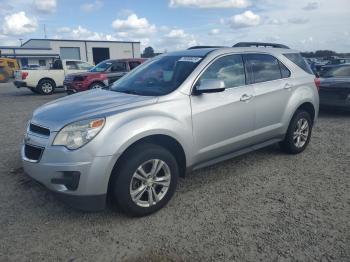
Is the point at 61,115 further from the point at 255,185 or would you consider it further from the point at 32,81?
the point at 32,81

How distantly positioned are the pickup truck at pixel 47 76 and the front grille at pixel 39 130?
13413 millimetres

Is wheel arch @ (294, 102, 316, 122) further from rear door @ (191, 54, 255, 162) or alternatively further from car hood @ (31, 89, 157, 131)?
car hood @ (31, 89, 157, 131)

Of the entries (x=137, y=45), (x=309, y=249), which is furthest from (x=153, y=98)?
(x=137, y=45)

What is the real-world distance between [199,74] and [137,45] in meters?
55.6

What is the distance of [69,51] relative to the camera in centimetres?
5322

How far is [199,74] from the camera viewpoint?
3.85 meters

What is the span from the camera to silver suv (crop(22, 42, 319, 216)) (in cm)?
304

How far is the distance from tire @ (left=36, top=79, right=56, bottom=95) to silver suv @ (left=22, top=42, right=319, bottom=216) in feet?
42.0

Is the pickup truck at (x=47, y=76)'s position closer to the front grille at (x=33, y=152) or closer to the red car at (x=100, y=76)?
the red car at (x=100, y=76)

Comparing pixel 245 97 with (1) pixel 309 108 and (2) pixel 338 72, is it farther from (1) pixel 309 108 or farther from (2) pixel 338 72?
(2) pixel 338 72

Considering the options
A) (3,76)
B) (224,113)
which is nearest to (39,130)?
(224,113)

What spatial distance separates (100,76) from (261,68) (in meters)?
9.49

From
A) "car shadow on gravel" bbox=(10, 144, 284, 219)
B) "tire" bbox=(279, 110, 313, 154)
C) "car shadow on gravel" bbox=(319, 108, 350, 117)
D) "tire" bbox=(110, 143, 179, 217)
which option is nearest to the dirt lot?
"car shadow on gravel" bbox=(10, 144, 284, 219)

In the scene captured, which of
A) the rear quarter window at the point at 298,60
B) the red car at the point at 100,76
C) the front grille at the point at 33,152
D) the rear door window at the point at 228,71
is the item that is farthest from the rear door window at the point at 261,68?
the red car at the point at 100,76
